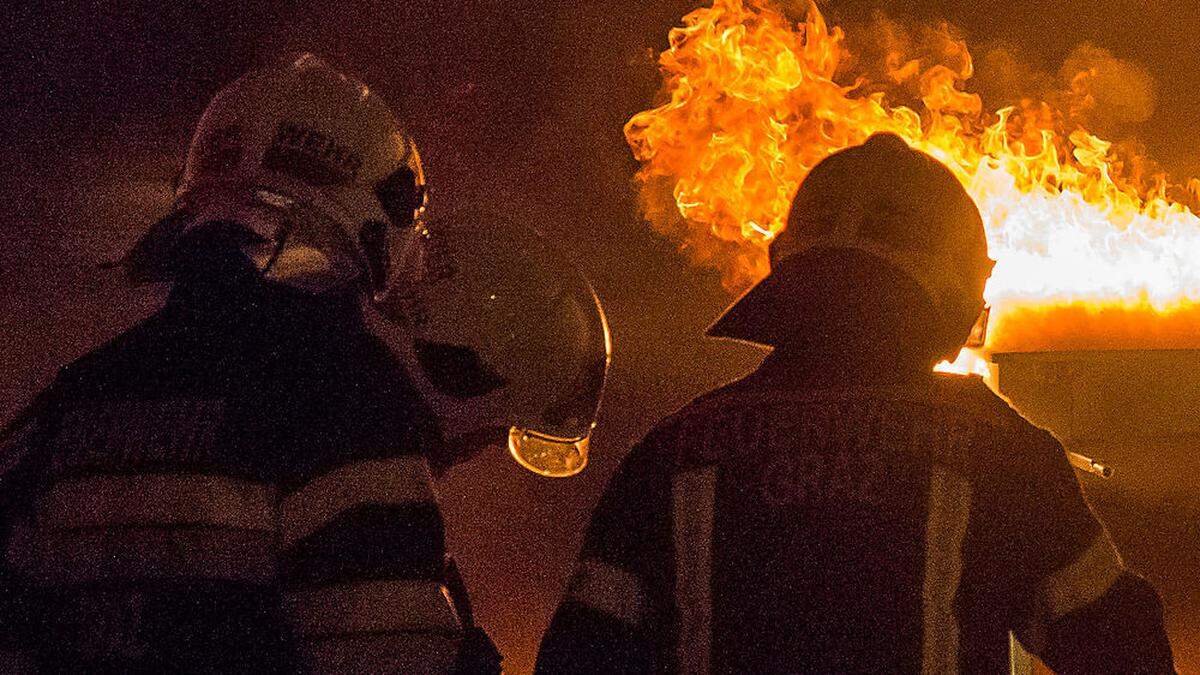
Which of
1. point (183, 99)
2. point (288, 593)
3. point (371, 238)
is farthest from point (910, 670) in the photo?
point (183, 99)

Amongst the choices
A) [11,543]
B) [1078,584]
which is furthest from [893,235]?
[11,543]

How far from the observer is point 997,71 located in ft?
19.2

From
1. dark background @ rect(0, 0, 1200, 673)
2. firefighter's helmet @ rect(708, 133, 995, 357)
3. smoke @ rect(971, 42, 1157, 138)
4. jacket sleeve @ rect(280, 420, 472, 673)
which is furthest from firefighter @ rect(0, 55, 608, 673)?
smoke @ rect(971, 42, 1157, 138)

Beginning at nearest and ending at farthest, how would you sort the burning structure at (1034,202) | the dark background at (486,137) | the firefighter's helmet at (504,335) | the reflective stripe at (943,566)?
the reflective stripe at (943,566) → the firefighter's helmet at (504,335) → the burning structure at (1034,202) → the dark background at (486,137)

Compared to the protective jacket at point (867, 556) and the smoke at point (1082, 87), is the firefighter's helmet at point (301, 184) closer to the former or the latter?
the protective jacket at point (867, 556)

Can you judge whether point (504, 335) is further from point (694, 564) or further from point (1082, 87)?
point (1082, 87)

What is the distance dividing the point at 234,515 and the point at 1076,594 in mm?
1288

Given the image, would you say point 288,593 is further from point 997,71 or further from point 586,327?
point 997,71

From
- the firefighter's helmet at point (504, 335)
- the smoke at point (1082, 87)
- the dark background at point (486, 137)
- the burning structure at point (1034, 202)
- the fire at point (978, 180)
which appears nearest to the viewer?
the firefighter's helmet at point (504, 335)

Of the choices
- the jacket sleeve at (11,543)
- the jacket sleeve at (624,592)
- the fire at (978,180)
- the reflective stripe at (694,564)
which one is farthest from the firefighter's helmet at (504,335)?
the fire at (978,180)

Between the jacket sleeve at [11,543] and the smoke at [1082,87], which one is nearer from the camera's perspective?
the jacket sleeve at [11,543]

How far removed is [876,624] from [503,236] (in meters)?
1.16

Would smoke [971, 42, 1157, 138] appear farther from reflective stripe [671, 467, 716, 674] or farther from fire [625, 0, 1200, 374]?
reflective stripe [671, 467, 716, 674]

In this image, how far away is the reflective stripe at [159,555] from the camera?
144cm
